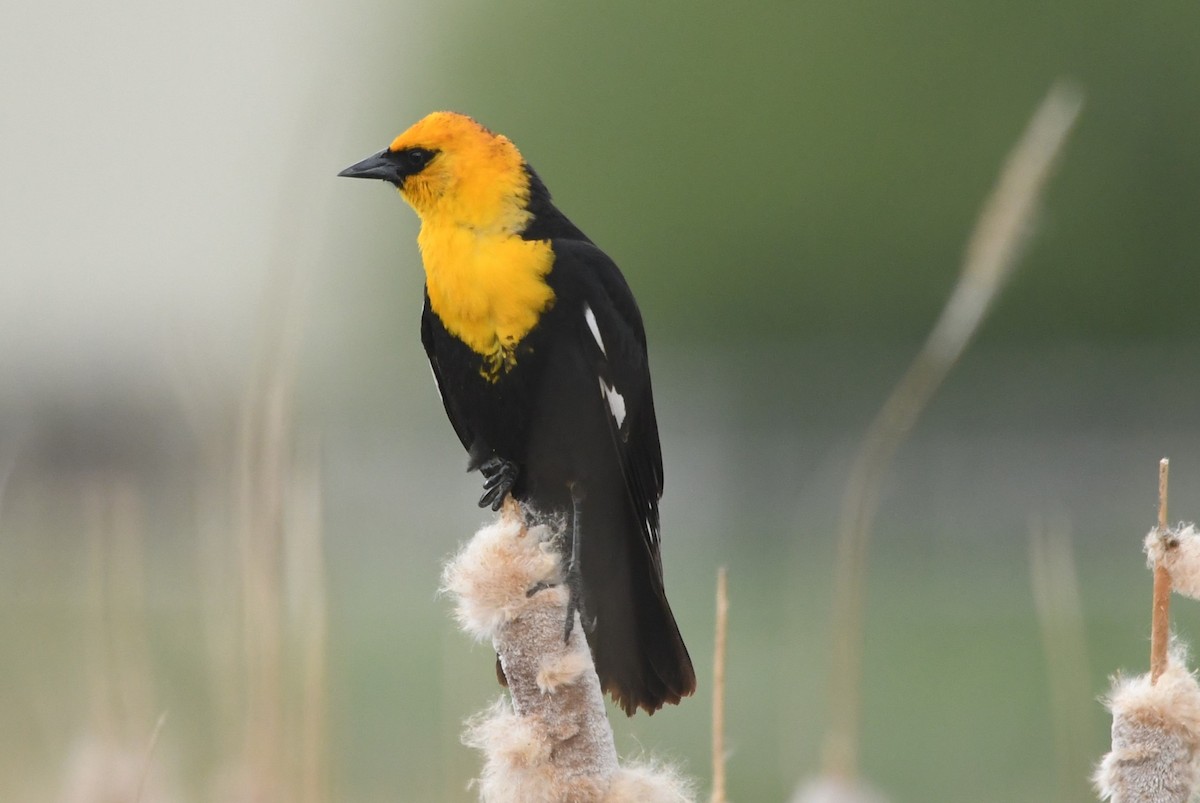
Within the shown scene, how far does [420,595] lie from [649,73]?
1403cm

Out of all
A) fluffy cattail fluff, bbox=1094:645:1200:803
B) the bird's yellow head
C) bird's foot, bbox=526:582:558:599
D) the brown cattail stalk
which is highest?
the bird's yellow head

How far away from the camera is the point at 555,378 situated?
224cm

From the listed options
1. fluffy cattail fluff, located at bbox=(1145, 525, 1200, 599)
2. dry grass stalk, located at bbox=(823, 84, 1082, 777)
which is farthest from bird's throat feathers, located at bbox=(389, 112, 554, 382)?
fluffy cattail fluff, located at bbox=(1145, 525, 1200, 599)

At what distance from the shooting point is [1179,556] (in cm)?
120

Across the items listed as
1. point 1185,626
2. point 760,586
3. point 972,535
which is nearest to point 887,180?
point 972,535

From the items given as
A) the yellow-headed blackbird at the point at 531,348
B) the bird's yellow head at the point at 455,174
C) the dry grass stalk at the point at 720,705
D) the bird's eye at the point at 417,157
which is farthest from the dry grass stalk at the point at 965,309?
the bird's eye at the point at 417,157

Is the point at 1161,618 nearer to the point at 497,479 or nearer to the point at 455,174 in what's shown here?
the point at 497,479

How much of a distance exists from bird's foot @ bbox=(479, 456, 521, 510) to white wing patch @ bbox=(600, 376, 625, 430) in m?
0.17

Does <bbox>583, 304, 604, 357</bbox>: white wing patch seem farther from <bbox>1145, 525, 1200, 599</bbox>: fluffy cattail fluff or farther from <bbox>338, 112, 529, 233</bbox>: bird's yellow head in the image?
<bbox>1145, 525, 1200, 599</bbox>: fluffy cattail fluff

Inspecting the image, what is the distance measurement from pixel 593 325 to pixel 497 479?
0.91 ft

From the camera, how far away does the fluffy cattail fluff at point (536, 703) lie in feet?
3.93

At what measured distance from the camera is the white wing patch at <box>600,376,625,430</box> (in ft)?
7.40

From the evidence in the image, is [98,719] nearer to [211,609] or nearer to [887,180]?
[211,609]

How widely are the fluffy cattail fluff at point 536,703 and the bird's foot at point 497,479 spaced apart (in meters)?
0.84
